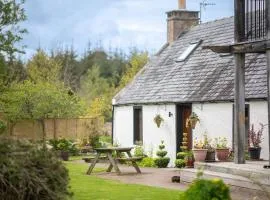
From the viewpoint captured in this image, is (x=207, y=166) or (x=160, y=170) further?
(x=160, y=170)

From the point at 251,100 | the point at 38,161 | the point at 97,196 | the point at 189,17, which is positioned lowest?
the point at 97,196

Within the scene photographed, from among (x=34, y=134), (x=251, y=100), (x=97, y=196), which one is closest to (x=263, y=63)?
(x=251, y=100)

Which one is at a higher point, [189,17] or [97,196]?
[189,17]

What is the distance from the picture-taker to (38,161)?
8664 mm

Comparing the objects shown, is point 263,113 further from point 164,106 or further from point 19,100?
point 19,100

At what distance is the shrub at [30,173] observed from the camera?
818 centimetres

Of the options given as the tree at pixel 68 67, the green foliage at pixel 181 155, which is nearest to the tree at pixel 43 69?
the tree at pixel 68 67

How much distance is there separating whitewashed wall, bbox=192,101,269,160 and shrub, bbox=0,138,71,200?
12.1 meters

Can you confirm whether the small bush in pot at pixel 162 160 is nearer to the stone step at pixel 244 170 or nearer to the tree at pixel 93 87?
the stone step at pixel 244 170

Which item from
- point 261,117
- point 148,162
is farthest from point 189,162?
point 148,162

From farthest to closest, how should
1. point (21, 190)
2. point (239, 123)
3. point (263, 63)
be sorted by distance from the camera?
point (263, 63), point (239, 123), point (21, 190)

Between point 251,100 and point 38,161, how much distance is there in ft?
41.9

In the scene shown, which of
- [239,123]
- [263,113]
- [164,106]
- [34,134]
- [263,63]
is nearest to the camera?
[239,123]

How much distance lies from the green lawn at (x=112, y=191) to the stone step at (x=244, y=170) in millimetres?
1216
